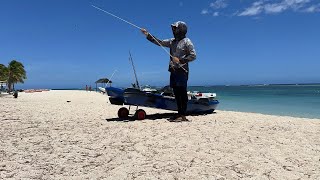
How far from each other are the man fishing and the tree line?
214 ft

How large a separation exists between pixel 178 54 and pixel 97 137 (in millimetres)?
3289

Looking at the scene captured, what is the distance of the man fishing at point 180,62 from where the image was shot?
27.2ft

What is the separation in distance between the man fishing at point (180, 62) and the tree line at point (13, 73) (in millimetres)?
65123

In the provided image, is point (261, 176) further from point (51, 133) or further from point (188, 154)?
point (51, 133)

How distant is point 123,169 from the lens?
4.00m

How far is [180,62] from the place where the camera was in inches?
326

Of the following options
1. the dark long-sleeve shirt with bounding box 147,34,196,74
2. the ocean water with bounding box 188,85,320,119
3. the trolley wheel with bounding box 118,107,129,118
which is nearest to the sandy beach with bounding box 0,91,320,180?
the dark long-sleeve shirt with bounding box 147,34,196,74

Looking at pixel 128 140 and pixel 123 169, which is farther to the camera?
pixel 128 140

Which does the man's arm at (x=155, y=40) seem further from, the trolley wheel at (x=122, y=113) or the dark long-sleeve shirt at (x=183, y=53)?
the trolley wheel at (x=122, y=113)

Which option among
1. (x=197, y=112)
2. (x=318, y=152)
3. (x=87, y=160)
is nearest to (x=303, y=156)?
(x=318, y=152)

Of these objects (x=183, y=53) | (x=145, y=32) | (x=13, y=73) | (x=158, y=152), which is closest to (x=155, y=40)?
(x=145, y=32)

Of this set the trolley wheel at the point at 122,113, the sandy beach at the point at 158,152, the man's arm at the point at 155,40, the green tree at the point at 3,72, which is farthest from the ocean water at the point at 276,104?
the green tree at the point at 3,72

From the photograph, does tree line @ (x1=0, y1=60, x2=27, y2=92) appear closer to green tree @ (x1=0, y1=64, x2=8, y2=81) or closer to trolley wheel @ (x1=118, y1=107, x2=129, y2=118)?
green tree @ (x1=0, y1=64, x2=8, y2=81)

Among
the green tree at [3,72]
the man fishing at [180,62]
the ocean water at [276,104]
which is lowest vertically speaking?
the ocean water at [276,104]
